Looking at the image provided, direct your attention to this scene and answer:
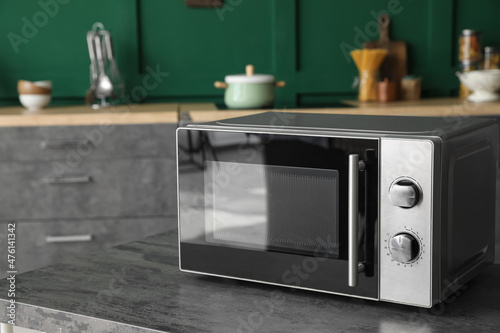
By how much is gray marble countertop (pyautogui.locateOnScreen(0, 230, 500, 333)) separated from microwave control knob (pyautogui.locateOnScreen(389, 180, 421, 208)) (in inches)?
6.0

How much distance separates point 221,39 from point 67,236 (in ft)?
3.86

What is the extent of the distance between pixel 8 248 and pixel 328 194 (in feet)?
7.07

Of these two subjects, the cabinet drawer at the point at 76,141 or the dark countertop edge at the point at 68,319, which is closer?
the dark countertop edge at the point at 68,319

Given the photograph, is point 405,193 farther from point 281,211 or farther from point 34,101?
point 34,101

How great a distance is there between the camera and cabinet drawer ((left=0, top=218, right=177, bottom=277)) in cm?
294

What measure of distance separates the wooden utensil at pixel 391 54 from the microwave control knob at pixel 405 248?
2491mm

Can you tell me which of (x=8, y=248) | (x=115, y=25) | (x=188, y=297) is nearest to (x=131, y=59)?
(x=115, y=25)

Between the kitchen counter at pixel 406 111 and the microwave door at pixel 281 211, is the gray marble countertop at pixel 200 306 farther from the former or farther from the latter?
the kitchen counter at pixel 406 111

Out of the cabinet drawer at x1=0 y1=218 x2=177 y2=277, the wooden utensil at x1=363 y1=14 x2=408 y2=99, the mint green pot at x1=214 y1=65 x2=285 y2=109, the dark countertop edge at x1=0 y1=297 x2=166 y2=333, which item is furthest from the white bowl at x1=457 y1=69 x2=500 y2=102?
the dark countertop edge at x1=0 y1=297 x2=166 y2=333

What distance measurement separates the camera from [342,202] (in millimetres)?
1057

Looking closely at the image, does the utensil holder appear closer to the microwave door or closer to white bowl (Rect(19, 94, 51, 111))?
white bowl (Rect(19, 94, 51, 111))

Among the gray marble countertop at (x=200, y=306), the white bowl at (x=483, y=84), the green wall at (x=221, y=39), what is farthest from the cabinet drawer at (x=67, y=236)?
the gray marble countertop at (x=200, y=306)

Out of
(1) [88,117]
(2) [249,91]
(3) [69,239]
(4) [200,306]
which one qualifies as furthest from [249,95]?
(4) [200,306]

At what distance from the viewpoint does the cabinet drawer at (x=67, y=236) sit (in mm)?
2938
